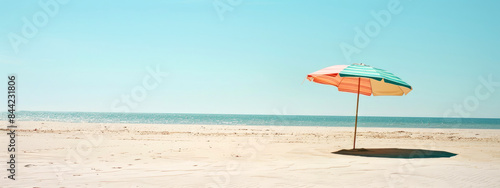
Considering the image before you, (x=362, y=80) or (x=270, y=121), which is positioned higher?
(x=362, y=80)

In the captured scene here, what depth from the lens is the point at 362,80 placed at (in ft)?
33.2

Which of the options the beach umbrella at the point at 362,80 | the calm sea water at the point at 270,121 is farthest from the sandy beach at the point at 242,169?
the calm sea water at the point at 270,121

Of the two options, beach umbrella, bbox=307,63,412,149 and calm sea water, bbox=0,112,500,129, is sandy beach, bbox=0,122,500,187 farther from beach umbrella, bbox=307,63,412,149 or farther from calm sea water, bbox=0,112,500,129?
calm sea water, bbox=0,112,500,129

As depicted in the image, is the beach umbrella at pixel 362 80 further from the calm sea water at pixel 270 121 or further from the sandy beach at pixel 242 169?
the calm sea water at pixel 270 121

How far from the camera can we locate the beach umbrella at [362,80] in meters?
7.96

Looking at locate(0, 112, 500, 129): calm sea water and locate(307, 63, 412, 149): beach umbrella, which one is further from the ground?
locate(307, 63, 412, 149): beach umbrella

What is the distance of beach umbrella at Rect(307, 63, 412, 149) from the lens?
7957mm

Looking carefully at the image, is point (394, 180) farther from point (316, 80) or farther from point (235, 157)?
point (316, 80)

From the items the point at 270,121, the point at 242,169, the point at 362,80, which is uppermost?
the point at 362,80

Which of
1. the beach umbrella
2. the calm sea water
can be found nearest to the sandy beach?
the beach umbrella

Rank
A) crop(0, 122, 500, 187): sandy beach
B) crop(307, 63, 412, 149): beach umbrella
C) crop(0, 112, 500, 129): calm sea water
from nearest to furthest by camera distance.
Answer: crop(0, 122, 500, 187): sandy beach
crop(307, 63, 412, 149): beach umbrella
crop(0, 112, 500, 129): calm sea water

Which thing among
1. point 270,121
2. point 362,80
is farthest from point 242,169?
point 270,121

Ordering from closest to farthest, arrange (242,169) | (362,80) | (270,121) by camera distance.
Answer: (242,169) < (362,80) < (270,121)

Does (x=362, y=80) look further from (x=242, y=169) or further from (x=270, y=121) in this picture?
(x=270, y=121)
